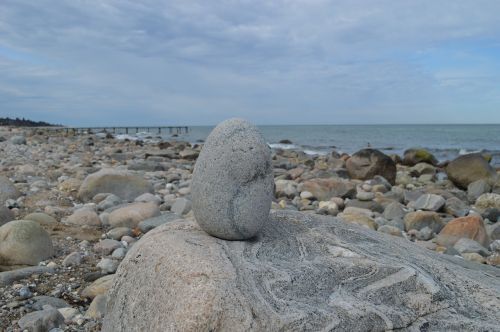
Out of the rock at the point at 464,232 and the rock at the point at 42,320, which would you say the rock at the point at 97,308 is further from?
the rock at the point at 464,232

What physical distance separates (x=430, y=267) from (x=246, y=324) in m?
1.70

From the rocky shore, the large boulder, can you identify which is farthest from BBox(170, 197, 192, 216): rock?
the large boulder

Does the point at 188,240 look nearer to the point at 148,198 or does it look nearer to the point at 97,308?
the point at 97,308

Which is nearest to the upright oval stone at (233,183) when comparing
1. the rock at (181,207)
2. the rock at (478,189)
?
the rock at (181,207)

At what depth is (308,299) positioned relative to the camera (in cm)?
317

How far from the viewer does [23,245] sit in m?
5.93

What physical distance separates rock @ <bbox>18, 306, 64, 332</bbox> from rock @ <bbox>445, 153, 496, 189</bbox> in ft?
43.9

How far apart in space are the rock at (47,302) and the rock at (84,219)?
2.89m

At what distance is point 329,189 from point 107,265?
6.32 metres

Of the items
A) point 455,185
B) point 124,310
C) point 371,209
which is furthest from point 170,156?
point 124,310

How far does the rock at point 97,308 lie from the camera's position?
14.9ft

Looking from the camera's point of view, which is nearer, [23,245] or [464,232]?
[23,245]

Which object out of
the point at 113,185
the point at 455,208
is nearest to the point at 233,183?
the point at 113,185

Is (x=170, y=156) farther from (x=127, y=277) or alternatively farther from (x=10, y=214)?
(x=127, y=277)
